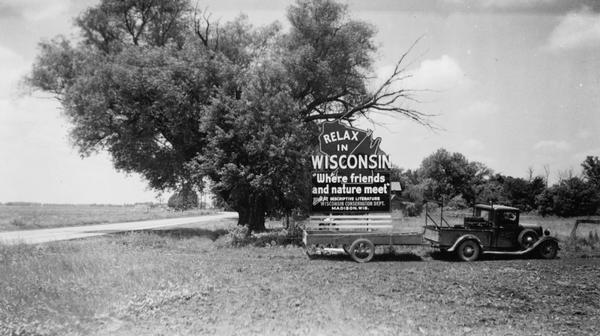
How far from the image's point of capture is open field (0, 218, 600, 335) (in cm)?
772

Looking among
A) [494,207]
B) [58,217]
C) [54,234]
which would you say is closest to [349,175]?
[494,207]

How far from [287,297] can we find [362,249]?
6.44 meters

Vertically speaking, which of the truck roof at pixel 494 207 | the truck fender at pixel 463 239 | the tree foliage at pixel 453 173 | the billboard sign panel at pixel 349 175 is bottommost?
the truck fender at pixel 463 239

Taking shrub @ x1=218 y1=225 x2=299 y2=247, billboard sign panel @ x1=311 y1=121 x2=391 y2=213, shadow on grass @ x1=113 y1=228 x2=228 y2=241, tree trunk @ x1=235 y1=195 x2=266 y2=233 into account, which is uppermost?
billboard sign panel @ x1=311 y1=121 x2=391 y2=213

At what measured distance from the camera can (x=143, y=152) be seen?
25984mm

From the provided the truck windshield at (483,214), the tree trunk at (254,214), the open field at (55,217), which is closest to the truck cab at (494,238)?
the truck windshield at (483,214)

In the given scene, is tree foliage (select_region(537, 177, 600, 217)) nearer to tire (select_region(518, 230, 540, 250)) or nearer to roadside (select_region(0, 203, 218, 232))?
tire (select_region(518, 230, 540, 250))

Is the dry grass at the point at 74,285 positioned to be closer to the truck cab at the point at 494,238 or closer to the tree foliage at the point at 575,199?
the truck cab at the point at 494,238

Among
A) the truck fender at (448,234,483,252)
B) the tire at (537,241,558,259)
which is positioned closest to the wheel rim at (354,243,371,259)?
the truck fender at (448,234,483,252)

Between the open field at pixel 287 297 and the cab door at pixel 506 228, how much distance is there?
1.67 metres

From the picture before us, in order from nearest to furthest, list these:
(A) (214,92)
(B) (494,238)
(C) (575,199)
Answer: (B) (494,238) < (A) (214,92) < (C) (575,199)

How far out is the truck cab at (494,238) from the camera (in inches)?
592

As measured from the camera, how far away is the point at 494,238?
15.3 metres

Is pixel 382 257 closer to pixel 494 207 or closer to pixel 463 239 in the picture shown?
pixel 463 239
